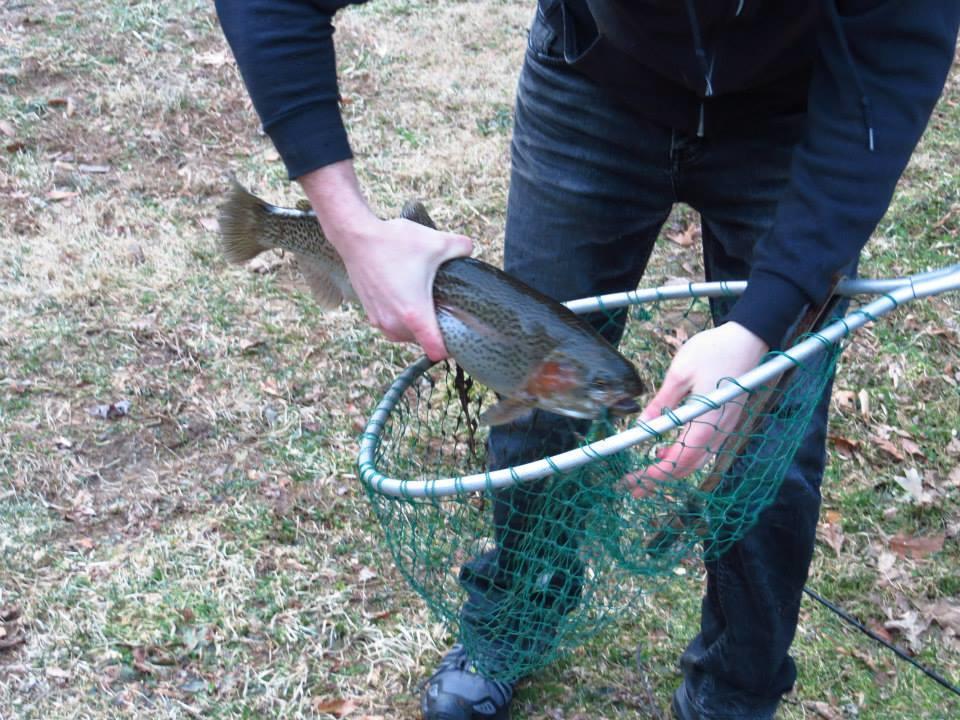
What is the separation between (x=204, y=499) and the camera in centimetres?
368

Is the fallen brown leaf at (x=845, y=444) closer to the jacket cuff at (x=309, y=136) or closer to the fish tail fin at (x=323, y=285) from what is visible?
the fish tail fin at (x=323, y=285)

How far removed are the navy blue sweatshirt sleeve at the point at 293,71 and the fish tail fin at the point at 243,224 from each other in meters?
0.64

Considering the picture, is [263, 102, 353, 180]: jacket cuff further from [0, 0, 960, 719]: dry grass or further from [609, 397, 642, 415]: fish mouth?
[0, 0, 960, 719]: dry grass

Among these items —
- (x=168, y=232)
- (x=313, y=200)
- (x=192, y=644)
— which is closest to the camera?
(x=313, y=200)

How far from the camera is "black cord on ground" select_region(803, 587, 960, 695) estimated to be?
10.1 feet

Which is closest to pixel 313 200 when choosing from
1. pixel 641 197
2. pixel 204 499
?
pixel 641 197

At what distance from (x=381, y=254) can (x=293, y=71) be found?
383 mm

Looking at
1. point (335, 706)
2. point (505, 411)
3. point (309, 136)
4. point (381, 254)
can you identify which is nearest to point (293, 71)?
point (309, 136)

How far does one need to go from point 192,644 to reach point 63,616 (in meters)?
0.43

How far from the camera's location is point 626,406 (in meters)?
2.19

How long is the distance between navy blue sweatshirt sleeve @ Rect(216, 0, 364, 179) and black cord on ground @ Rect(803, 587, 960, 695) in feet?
7.23

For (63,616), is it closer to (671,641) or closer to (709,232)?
(671,641)

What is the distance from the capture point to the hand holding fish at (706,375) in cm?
186

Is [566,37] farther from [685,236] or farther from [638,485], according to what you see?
[685,236]
